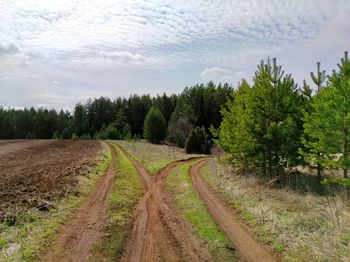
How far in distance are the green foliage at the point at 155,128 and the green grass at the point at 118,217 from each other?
5532cm

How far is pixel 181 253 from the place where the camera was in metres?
8.62

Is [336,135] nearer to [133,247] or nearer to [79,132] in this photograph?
[133,247]

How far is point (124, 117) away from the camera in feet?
352

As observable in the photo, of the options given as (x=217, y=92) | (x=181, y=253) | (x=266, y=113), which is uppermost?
(x=217, y=92)

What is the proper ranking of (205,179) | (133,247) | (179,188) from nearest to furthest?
(133,247) → (179,188) → (205,179)

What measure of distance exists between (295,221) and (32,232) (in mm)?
8639

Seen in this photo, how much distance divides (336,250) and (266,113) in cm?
1221

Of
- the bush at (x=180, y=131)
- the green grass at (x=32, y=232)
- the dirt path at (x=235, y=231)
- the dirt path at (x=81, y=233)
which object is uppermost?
the bush at (x=180, y=131)

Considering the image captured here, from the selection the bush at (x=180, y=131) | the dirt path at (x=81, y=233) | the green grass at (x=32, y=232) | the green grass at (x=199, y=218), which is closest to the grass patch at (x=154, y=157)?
the green grass at (x=199, y=218)

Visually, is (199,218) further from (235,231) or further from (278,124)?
(278,124)

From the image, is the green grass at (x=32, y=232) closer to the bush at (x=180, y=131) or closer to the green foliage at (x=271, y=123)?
the green foliage at (x=271, y=123)

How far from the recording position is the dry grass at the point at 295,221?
844cm

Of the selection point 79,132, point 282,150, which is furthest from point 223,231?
point 79,132

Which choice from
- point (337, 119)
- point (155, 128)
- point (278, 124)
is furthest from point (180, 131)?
point (337, 119)
